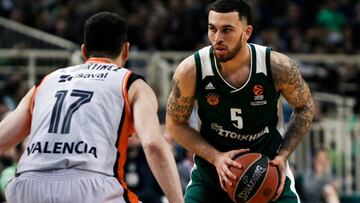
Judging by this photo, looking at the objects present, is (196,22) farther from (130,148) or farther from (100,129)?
(100,129)

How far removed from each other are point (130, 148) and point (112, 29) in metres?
7.06

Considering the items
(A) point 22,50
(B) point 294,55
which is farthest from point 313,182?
(A) point 22,50

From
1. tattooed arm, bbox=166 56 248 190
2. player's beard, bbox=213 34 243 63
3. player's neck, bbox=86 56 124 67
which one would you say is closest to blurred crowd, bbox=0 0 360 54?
tattooed arm, bbox=166 56 248 190

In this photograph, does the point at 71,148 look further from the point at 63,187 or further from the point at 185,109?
the point at 185,109

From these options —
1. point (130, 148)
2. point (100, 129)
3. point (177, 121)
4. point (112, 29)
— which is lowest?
point (130, 148)

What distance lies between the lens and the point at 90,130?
579 cm

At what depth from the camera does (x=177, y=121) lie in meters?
7.63

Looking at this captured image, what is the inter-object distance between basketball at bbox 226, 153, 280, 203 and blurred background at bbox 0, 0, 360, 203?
5.96m

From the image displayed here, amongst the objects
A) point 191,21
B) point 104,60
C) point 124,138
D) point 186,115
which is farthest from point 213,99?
point 191,21

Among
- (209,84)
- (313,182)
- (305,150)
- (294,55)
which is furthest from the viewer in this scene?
(294,55)

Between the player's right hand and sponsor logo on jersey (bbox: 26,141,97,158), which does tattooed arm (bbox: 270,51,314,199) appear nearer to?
the player's right hand

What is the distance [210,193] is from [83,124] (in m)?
1.94

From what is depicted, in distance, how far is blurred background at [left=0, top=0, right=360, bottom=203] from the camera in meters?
15.4

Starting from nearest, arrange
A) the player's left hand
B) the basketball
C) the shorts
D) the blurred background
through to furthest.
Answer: the shorts
the basketball
the player's left hand
the blurred background
